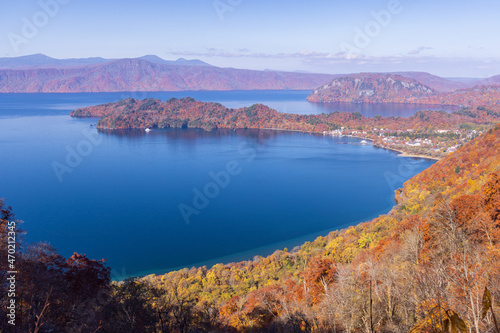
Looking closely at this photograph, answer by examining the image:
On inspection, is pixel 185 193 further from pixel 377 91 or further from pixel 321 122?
pixel 377 91

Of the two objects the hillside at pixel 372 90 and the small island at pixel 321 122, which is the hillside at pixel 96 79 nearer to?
the hillside at pixel 372 90

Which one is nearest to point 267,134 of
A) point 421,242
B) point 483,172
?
point 483,172

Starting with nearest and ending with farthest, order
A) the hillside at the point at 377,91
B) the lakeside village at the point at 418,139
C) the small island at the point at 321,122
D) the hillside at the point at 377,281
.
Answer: the hillside at the point at 377,281 < the lakeside village at the point at 418,139 < the small island at the point at 321,122 < the hillside at the point at 377,91

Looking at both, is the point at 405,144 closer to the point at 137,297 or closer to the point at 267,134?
the point at 267,134

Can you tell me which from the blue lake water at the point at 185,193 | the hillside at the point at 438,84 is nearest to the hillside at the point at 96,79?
the blue lake water at the point at 185,193

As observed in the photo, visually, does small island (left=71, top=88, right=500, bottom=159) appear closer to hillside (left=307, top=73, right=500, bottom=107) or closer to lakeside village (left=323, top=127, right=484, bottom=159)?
lakeside village (left=323, top=127, right=484, bottom=159)
